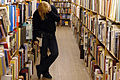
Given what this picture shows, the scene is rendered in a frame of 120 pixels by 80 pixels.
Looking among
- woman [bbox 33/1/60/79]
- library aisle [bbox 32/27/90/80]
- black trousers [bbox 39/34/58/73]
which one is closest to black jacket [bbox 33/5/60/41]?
woman [bbox 33/1/60/79]

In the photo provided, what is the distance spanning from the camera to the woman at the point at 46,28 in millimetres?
3949

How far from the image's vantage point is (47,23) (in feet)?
13.1

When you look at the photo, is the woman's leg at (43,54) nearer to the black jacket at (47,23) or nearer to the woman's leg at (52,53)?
the woman's leg at (52,53)

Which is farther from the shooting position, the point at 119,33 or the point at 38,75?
the point at 38,75

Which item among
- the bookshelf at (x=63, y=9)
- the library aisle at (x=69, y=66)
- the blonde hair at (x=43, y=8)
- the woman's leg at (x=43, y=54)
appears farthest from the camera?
the bookshelf at (x=63, y=9)

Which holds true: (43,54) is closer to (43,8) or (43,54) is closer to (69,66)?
(43,8)

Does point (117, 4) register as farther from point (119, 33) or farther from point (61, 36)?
point (61, 36)

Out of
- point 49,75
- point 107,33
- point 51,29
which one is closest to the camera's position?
point 107,33

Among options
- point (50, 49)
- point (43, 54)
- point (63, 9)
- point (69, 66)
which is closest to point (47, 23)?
point (50, 49)

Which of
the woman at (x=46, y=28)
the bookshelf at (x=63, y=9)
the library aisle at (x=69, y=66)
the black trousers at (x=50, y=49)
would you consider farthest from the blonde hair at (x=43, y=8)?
the bookshelf at (x=63, y=9)

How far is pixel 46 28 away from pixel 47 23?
0.30ft

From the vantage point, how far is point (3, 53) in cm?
212

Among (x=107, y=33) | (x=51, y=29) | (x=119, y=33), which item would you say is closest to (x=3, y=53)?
(x=119, y=33)

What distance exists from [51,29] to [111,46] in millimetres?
1506
